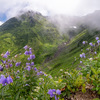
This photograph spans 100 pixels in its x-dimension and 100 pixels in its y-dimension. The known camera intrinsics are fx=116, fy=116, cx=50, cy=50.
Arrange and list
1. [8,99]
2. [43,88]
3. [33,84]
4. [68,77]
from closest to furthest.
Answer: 1. [8,99]
2. [43,88]
3. [33,84]
4. [68,77]

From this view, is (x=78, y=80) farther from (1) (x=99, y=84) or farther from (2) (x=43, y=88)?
(2) (x=43, y=88)

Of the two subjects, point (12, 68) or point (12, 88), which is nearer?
point (12, 88)

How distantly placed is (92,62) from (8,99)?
4.72m

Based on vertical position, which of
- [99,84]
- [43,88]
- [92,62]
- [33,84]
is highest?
[92,62]


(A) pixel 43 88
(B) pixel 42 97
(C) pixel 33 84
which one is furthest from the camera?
(C) pixel 33 84

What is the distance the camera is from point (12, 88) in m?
4.56

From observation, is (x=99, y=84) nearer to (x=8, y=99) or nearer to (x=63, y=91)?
(x=63, y=91)

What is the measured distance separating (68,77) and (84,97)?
4.22ft

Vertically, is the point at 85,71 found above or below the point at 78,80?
above

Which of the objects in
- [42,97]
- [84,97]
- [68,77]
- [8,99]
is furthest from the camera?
[68,77]

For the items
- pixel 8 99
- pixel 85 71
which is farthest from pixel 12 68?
pixel 85 71

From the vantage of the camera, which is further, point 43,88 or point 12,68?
point 12,68

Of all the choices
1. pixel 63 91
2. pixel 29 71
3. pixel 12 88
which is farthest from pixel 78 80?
pixel 12 88

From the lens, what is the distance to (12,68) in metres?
5.84
